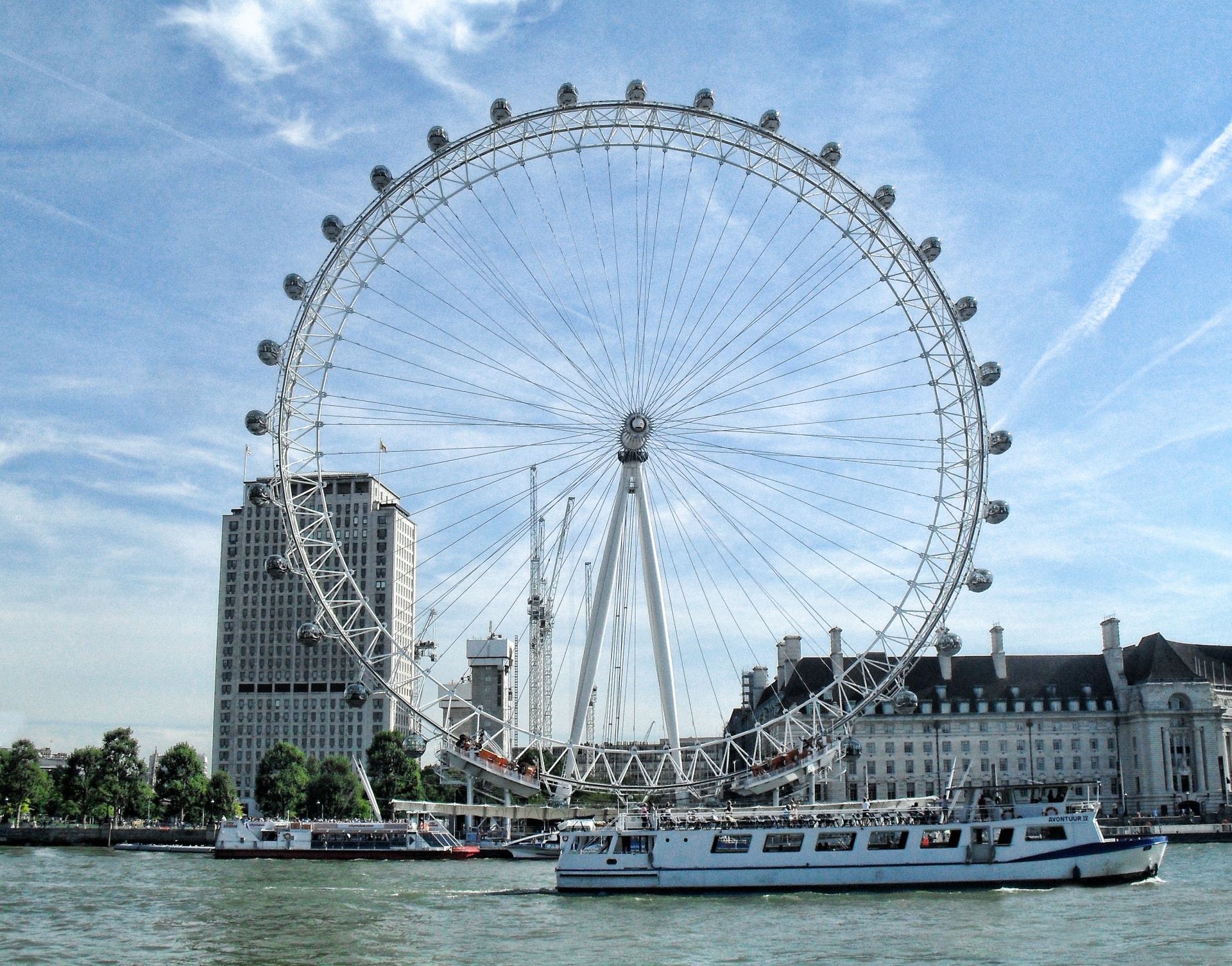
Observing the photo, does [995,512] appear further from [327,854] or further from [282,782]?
[282,782]

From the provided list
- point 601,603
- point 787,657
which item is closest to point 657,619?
point 601,603

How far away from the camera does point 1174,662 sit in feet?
444

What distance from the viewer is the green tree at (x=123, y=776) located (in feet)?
425

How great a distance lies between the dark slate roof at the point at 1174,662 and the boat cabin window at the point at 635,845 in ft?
285

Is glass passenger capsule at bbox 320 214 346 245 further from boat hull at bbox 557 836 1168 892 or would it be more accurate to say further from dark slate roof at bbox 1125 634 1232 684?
dark slate roof at bbox 1125 634 1232 684

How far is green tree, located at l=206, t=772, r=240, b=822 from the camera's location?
136 m

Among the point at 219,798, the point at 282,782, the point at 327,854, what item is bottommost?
the point at 327,854

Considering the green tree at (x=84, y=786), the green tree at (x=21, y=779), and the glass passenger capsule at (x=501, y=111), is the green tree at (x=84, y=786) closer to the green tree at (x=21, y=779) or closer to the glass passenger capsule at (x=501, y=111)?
the green tree at (x=21, y=779)

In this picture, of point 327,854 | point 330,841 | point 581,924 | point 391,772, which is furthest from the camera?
point 391,772

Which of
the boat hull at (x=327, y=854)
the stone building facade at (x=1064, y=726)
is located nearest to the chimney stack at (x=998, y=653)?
the stone building facade at (x=1064, y=726)

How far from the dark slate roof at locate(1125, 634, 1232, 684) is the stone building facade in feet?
0.47

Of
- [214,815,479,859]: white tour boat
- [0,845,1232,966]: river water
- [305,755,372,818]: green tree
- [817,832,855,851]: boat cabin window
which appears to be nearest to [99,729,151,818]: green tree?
Answer: [305,755,372,818]: green tree

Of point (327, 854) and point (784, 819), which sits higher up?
point (784, 819)

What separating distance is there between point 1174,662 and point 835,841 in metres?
85.9
